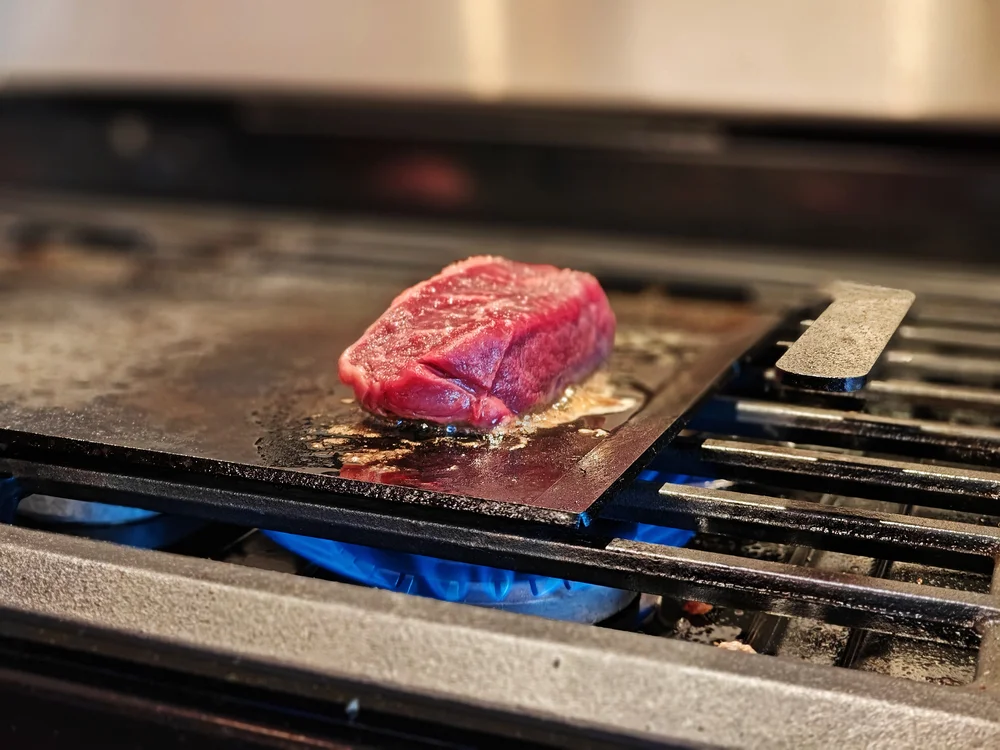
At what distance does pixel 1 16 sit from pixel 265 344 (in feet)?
4.42

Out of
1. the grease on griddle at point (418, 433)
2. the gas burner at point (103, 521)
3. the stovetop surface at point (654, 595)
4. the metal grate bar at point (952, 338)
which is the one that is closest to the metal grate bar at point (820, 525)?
the stovetop surface at point (654, 595)

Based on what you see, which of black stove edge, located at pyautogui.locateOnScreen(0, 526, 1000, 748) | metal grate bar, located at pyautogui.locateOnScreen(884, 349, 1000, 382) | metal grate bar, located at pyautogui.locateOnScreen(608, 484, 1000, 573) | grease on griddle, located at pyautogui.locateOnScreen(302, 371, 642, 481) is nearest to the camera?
black stove edge, located at pyautogui.locateOnScreen(0, 526, 1000, 748)

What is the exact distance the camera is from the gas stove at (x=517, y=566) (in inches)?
27.1

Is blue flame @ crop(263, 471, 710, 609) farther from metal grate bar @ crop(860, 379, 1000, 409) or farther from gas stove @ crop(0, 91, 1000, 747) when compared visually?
metal grate bar @ crop(860, 379, 1000, 409)

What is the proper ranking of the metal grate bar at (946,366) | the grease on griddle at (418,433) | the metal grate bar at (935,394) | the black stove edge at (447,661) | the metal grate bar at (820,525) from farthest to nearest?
the metal grate bar at (946,366), the metal grate bar at (935,394), the grease on griddle at (418,433), the metal grate bar at (820,525), the black stove edge at (447,661)

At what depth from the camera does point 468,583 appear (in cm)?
88

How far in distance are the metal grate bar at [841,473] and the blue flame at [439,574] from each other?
80 mm

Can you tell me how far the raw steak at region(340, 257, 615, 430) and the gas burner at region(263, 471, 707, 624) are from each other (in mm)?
171

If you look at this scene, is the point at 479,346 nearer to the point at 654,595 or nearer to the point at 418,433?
the point at 418,433

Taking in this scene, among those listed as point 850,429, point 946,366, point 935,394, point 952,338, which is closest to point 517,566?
point 850,429

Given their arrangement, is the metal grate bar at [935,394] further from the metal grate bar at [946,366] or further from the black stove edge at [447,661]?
the black stove edge at [447,661]

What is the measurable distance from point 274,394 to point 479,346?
0.27m

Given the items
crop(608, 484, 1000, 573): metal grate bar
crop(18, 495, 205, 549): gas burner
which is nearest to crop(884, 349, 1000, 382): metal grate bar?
crop(608, 484, 1000, 573): metal grate bar

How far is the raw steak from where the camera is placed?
1.01 meters
